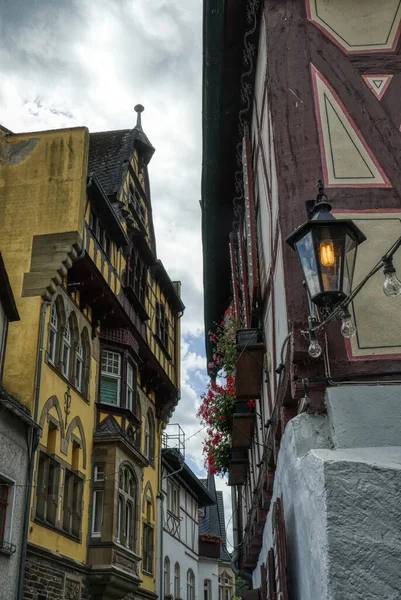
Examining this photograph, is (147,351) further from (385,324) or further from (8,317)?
(385,324)

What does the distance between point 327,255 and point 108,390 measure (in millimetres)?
15236

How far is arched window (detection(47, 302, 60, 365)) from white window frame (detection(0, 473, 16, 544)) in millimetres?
3497

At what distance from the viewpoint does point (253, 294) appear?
8438 mm

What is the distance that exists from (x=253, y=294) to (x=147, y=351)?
14.4m

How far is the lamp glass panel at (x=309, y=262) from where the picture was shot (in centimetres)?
504

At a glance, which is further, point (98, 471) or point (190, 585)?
point (190, 585)

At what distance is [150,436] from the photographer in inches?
956

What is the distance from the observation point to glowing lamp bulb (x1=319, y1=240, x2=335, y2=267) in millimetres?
5008

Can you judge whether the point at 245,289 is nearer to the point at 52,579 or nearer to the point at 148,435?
the point at 52,579

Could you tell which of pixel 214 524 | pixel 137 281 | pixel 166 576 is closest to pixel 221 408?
pixel 137 281

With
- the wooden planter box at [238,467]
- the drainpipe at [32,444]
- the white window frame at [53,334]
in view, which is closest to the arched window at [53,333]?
the white window frame at [53,334]

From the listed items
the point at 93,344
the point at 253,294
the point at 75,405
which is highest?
the point at 93,344

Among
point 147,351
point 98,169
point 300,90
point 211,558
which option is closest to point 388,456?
point 300,90

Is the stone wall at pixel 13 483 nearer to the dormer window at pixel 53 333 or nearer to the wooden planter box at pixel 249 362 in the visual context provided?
the dormer window at pixel 53 333
